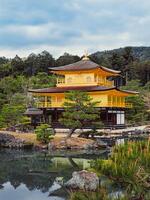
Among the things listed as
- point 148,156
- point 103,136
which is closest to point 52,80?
point 103,136

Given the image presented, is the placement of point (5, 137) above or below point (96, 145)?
above

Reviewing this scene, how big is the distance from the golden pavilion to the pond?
450 inches

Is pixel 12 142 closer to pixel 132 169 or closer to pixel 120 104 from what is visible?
pixel 120 104

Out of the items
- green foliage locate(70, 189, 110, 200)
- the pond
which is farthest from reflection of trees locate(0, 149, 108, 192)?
green foliage locate(70, 189, 110, 200)

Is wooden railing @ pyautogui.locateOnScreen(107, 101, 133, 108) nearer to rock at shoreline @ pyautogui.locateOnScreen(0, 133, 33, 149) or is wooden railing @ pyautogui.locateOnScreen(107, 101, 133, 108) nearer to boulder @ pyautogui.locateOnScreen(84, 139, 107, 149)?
boulder @ pyautogui.locateOnScreen(84, 139, 107, 149)

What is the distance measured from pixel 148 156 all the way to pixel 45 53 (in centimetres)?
6762

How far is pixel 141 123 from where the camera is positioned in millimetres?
38938

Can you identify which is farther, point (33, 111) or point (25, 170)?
point (33, 111)

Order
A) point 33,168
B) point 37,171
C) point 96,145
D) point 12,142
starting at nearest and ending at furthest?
point 37,171
point 33,168
point 96,145
point 12,142

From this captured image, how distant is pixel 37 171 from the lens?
18812mm

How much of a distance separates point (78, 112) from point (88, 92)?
8128 mm

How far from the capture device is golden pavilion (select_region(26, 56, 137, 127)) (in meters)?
35.4

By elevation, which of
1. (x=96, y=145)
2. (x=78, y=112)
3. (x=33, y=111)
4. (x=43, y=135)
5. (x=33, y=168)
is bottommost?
(x=96, y=145)

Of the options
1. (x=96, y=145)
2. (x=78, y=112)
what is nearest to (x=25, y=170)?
(x=96, y=145)
